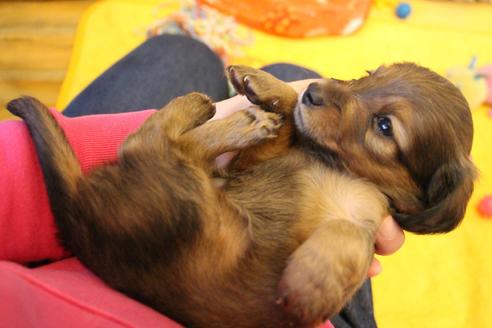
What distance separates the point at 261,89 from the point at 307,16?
69.9 inches

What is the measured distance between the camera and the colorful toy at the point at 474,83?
274cm

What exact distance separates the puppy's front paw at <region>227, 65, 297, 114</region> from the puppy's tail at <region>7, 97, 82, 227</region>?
1.80ft

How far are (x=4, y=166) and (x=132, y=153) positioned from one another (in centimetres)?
33

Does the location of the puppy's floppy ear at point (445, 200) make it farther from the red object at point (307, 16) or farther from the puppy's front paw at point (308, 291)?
the red object at point (307, 16)

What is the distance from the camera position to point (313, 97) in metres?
1.51

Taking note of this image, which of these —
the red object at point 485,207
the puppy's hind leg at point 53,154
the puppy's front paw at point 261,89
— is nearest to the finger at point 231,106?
the puppy's front paw at point 261,89

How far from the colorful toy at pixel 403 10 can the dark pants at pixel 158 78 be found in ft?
3.69

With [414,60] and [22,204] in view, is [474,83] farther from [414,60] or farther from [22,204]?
[22,204]

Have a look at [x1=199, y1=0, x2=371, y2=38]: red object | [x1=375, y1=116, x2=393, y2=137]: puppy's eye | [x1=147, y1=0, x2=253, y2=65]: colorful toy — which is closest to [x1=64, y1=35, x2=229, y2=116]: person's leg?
[x1=147, y1=0, x2=253, y2=65]: colorful toy

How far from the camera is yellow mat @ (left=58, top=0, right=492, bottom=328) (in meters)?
2.30

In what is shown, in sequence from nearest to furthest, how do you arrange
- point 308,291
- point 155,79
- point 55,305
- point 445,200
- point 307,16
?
point 55,305 → point 308,291 → point 445,200 → point 155,79 → point 307,16

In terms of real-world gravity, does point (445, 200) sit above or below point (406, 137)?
below

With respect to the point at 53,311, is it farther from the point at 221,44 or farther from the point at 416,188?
the point at 221,44

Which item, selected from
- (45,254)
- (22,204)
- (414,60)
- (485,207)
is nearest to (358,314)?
(485,207)
